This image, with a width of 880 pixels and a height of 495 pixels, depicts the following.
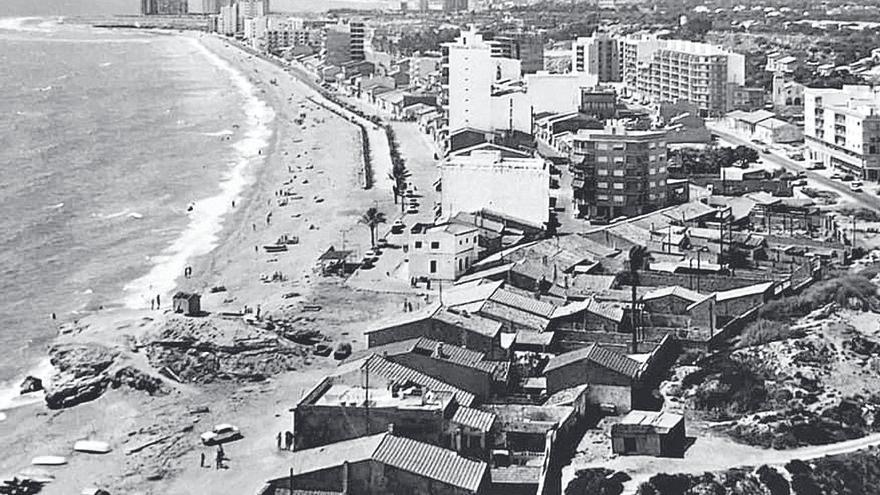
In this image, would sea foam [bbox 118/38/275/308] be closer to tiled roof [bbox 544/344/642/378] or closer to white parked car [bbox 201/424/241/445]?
white parked car [bbox 201/424/241/445]

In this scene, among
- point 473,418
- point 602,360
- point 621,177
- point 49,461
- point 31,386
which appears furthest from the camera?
point 621,177

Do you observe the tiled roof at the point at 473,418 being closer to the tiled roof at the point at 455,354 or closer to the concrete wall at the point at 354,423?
the concrete wall at the point at 354,423

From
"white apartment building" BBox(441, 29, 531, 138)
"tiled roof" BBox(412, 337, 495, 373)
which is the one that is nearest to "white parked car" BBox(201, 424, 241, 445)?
"tiled roof" BBox(412, 337, 495, 373)

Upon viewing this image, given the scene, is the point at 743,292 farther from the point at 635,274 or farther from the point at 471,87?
the point at 471,87

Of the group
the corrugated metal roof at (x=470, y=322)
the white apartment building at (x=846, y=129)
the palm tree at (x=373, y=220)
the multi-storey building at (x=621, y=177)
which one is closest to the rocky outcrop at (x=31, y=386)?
the corrugated metal roof at (x=470, y=322)

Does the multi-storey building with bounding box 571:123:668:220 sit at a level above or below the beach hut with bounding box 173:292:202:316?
above

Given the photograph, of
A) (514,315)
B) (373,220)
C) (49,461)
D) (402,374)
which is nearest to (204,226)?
(373,220)

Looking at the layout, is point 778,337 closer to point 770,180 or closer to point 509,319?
point 509,319
